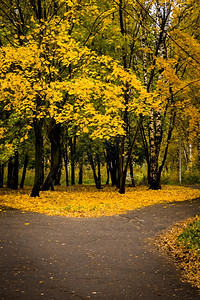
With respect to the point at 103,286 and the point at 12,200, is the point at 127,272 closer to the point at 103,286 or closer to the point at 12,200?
the point at 103,286

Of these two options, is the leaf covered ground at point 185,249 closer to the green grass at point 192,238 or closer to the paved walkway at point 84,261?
the green grass at point 192,238

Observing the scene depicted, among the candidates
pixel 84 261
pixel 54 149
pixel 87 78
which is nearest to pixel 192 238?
pixel 84 261

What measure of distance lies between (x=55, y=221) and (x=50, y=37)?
758cm

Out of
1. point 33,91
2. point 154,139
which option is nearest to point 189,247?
point 33,91

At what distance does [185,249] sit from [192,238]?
590 mm

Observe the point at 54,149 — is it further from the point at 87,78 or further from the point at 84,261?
the point at 84,261

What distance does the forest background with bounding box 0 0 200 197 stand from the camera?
10688 mm

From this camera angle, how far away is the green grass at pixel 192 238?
5.67 meters

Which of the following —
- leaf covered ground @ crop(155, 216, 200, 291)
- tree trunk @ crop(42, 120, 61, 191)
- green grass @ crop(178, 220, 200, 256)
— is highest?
tree trunk @ crop(42, 120, 61, 191)

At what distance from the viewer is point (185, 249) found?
5793mm

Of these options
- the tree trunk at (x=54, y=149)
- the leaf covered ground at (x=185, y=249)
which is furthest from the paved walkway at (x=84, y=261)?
the tree trunk at (x=54, y=149)

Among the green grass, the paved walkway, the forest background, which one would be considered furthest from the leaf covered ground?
the forest background

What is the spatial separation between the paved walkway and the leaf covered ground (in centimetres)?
21

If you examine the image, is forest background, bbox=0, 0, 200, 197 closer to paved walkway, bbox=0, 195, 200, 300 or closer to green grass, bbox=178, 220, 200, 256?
paved walkway, bbox=0, 195, 200, 300
